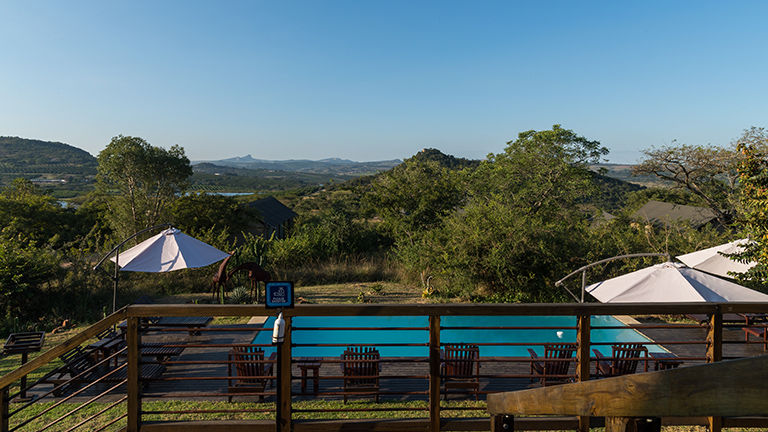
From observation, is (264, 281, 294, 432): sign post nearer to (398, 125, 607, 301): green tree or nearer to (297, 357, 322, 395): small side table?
(297, 357, 322, 395): small side table

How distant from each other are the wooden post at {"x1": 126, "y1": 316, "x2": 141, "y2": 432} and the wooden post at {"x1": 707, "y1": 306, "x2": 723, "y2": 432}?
4545 millimetres

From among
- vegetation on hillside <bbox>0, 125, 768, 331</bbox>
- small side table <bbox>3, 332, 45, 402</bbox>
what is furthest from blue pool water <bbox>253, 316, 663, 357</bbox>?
small side table <bbox>3, 332, 45, 402</bbox>

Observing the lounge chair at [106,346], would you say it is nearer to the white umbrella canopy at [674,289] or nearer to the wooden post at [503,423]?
the wooden post at [503,423]

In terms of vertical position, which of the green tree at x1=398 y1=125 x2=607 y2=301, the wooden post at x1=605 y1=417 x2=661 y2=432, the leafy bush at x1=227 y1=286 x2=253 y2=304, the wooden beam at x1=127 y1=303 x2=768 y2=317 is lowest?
the leafy bush at x1=227 y1=286 x2=253 y2=304

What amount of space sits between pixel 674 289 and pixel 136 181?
27.0 metres

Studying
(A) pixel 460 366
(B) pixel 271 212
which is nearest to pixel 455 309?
(A) pixel 460 366

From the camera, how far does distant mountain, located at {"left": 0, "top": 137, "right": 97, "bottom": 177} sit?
75625mm

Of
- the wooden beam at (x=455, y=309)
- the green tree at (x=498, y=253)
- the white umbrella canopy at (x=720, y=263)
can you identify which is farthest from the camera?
the green tree at (x=498, y=253)

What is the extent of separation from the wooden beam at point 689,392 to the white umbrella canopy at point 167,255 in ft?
29.2

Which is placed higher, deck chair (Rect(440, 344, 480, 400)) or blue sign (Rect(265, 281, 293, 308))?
blue sign (Rect(265, 281, 293, 308))

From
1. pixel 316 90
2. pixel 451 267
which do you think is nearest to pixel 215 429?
pixel 451 267

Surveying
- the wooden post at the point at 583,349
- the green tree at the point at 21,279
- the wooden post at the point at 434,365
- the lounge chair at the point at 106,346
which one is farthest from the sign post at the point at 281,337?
the green tree at the point at 21,279

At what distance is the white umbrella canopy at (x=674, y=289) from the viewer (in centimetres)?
634

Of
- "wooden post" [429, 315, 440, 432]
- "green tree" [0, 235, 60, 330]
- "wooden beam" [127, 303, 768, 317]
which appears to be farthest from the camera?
"green tree" [0, 235, 60, 330]
